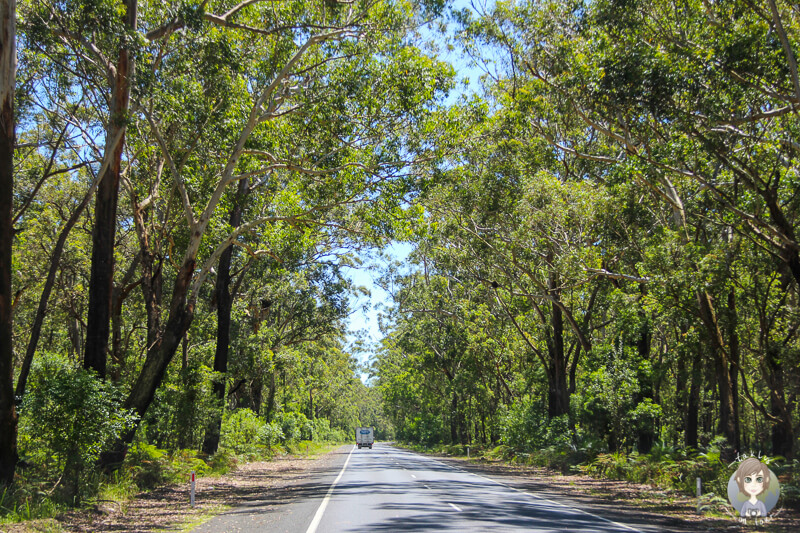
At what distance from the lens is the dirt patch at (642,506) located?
40.0 ft

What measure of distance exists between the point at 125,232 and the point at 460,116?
728 inches

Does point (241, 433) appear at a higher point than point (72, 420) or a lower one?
lower

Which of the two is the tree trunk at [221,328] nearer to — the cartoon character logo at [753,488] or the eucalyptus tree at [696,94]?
the eucalyptus tree at [696,94]

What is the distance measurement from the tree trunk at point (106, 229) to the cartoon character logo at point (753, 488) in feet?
44.7

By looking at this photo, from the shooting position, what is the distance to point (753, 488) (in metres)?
11.6

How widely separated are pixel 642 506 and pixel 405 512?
22.8 ft

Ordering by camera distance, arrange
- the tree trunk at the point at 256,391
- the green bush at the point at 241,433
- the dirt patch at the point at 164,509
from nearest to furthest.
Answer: the dirt patch at the point at 164,509 → the green bush at the point at 241,433 → the tree trunk at the point at 256,391

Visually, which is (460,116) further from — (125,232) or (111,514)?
(125,232)

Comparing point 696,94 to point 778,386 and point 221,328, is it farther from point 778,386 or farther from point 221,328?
point 221,328

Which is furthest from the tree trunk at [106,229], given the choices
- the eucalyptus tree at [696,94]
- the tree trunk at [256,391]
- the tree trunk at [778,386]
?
the tree trunk at [256,391]

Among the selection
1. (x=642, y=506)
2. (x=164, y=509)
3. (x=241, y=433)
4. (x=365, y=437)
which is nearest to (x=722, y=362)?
(x=642, y=506)

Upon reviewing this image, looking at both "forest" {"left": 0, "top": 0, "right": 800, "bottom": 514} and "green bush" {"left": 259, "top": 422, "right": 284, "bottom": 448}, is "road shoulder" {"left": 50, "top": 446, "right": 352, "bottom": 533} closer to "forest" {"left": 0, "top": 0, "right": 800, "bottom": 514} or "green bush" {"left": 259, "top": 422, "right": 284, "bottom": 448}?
"forest" {"left": 0, "top": 0, "right": 800, "bottom": 514}

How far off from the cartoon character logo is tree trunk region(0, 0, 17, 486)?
13840 mm

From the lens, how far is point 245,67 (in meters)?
16.0
